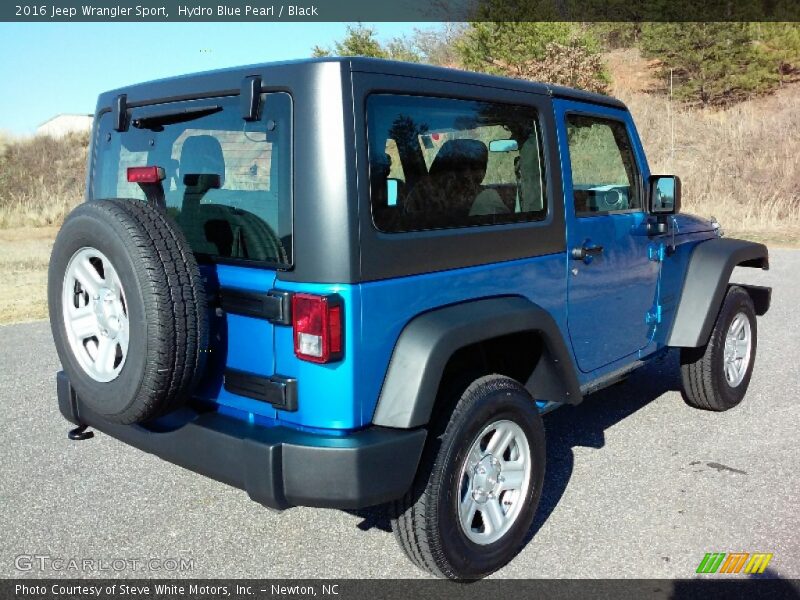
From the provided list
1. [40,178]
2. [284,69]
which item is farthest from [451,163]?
[40,178]

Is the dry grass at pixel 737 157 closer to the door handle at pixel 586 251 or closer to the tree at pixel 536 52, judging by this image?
the tree at pixel 536 52

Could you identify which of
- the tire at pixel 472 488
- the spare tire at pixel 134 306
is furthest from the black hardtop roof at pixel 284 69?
the tire at pixel 472 488

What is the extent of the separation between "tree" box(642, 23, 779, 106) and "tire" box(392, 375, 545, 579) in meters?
33.9

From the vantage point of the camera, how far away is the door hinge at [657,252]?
402cm

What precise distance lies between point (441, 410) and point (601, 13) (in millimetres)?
44478

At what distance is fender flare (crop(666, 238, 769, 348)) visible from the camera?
14.1 ft

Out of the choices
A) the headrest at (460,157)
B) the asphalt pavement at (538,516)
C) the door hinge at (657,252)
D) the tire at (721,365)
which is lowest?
the asphalt pavement at (538,516)

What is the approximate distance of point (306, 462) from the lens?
94.0 inches

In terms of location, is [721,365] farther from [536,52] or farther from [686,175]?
[536,52]

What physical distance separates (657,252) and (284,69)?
248 centimetres

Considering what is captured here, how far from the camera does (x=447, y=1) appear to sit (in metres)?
31.6

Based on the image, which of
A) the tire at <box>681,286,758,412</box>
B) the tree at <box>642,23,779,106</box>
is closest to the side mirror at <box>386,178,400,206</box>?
the tire at <box>681,286,758,412</box>

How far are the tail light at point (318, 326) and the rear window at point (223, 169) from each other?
0.59ft

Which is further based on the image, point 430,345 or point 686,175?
point 686,175
